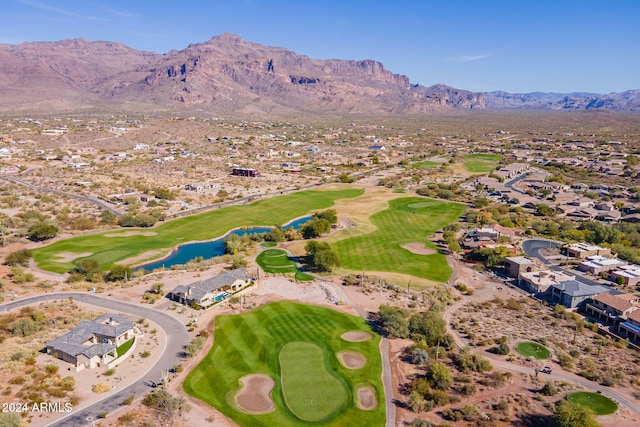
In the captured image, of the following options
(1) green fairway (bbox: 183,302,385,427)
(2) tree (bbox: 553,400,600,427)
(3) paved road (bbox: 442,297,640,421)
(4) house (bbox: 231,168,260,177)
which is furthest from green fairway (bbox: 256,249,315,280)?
(4) house (bbox: 231,168,260,177)

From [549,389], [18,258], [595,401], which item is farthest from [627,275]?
[18,258]

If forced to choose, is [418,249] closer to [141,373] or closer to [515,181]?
[141,373]

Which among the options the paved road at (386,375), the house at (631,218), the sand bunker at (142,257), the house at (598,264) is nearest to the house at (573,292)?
the house at (598,264)

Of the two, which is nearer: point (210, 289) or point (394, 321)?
point (394, 321)

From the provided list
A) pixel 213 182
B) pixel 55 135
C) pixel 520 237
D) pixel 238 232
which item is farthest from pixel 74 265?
pixel 55 135

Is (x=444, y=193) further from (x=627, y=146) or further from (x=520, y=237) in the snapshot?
(x=627, y=146)

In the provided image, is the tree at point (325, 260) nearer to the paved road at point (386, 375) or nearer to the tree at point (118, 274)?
the paved road at point (386, 375)

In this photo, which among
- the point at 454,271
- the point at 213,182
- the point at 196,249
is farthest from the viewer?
the point at 213,182

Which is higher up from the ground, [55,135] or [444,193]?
[55,135]
